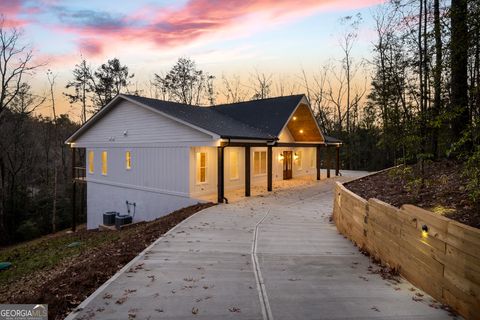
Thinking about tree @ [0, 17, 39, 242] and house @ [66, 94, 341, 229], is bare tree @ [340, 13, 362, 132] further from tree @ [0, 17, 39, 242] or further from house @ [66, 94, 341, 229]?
tree @ [0, 17, 39, 242]

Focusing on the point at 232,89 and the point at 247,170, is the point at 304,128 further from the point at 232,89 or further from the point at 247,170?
the point at 232,89

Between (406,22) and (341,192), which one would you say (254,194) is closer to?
(341,192)

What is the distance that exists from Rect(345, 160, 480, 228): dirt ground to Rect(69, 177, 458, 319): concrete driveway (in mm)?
1703

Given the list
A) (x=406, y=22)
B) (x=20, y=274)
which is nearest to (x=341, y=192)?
(x=406, y=22)

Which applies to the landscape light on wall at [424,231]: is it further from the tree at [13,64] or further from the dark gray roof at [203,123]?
the tree at [13,64]

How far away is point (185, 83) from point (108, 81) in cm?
820

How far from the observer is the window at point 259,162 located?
17781 millimetres

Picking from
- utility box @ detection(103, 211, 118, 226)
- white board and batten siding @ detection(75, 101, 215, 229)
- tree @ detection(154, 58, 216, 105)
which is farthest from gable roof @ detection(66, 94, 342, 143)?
tree @ detection(154, 58, 216, 105)

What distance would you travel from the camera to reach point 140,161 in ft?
50.3

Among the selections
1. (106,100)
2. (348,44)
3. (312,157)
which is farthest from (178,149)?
(348,44)

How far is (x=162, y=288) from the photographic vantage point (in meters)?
4.21

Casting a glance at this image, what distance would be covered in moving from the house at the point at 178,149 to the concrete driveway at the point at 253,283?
588 centimetres

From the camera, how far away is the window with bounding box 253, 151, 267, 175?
17.8 metres

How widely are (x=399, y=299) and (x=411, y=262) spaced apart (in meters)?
0.75
